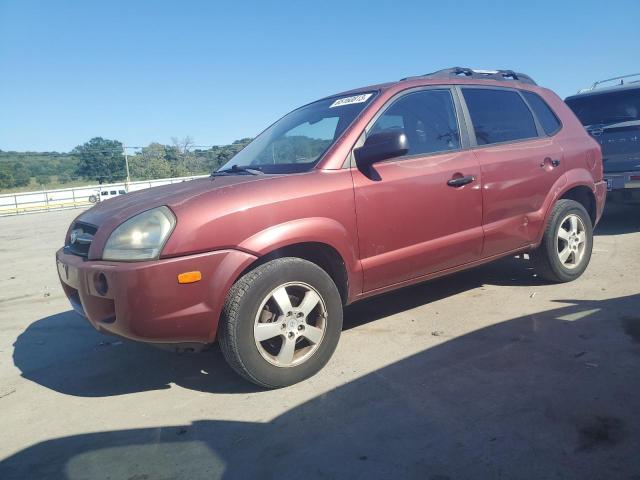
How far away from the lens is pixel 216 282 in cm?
265

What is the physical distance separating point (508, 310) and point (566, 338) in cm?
70

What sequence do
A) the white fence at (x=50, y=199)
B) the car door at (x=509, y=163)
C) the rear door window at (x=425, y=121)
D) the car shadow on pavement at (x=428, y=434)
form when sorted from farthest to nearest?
1. the white fence at (x=50, y=199)
2. the car door at (x=509, y=163)
3. the rear door window at (x=425, y=121)
4. the car shadow on pavement at (x=428, y=434)

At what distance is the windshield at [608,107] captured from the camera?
7.10 metres

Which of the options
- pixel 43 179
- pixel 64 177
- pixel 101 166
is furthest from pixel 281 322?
pixel 43 179

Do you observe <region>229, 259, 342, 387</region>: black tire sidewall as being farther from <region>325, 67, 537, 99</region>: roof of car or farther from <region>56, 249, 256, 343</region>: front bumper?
<region>325, 67, 537, 99</region>: roof of car

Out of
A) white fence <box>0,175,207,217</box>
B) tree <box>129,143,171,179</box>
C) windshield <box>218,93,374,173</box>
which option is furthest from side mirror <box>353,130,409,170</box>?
tree <box>129,143,171,179</box>

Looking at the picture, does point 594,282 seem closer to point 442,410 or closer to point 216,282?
point 442,410

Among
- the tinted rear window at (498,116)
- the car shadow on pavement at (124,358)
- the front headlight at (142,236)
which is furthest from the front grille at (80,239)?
the tinted rear window at (498,116)

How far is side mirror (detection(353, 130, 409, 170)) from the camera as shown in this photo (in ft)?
10.1

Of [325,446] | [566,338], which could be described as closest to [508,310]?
[566,338]

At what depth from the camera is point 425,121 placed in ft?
12.2

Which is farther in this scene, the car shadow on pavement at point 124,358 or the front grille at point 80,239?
the car shadow on pavement at point 124,358

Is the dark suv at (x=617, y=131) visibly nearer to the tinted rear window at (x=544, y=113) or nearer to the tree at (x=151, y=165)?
the tinted rear window at (x=544, y=113)

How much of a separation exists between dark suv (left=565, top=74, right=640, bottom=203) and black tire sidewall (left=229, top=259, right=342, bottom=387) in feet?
17.6
